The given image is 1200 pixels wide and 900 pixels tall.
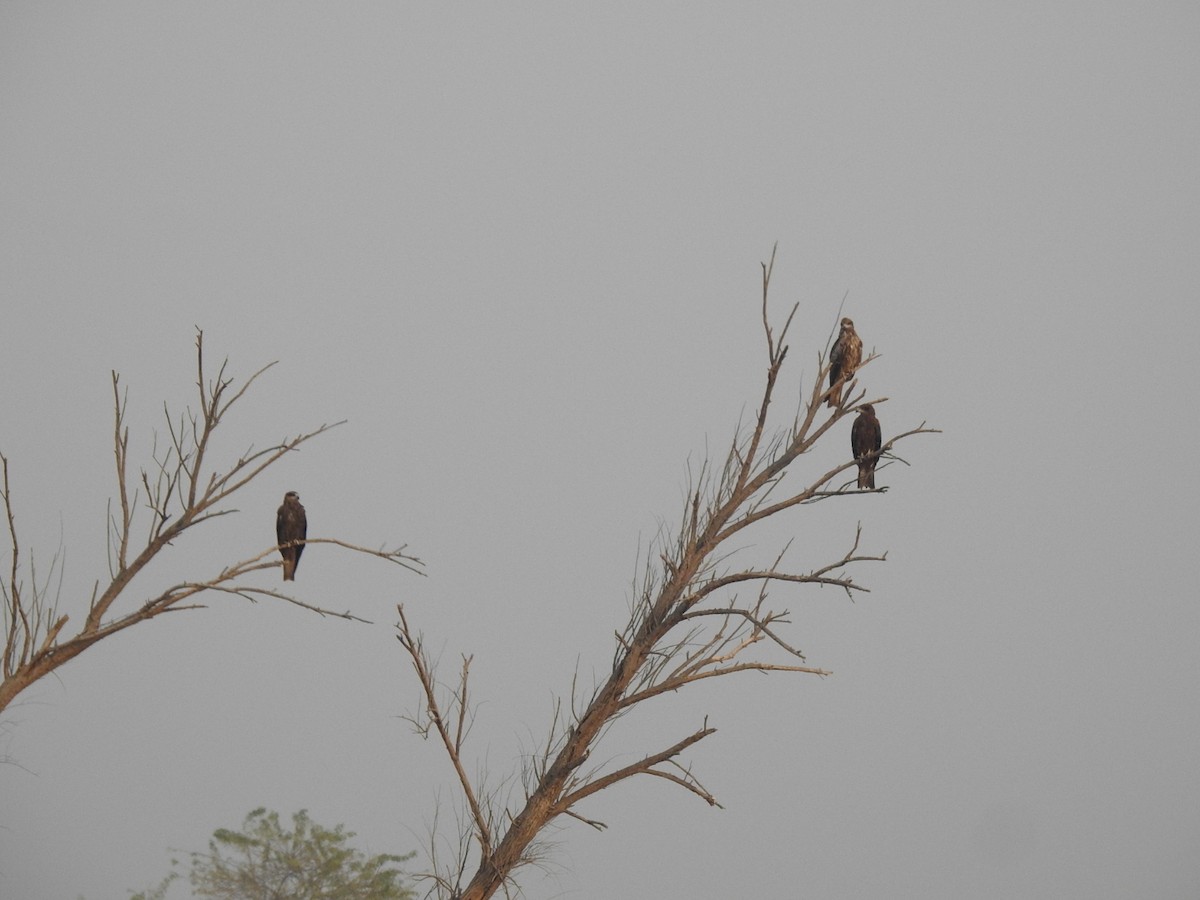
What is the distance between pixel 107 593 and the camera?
4922mm

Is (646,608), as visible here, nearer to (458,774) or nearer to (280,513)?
(458,774)

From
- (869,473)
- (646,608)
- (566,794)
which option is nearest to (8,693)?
(566,794)

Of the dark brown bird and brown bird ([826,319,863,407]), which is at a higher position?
brown bird ([826,319,863,407])

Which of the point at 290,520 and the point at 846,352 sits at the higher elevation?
the point at 846,352

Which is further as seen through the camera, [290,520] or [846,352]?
[290,520]

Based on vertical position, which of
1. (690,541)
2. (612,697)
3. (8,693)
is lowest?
(8,693)

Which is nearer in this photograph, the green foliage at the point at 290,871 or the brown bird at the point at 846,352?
the brown bird at the point at 846,352

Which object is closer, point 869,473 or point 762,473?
point 762,473

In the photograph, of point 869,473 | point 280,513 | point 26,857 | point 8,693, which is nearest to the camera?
point 8,693

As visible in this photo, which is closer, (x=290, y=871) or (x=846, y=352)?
(x=846, y=352)

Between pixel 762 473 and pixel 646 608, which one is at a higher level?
pixel 762 473

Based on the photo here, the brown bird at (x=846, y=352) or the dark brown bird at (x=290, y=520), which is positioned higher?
the brown bird at (x=846, y=352)

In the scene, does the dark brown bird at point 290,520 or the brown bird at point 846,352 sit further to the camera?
the dark brown bird at point 290,520

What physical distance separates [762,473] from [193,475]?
2881mm
